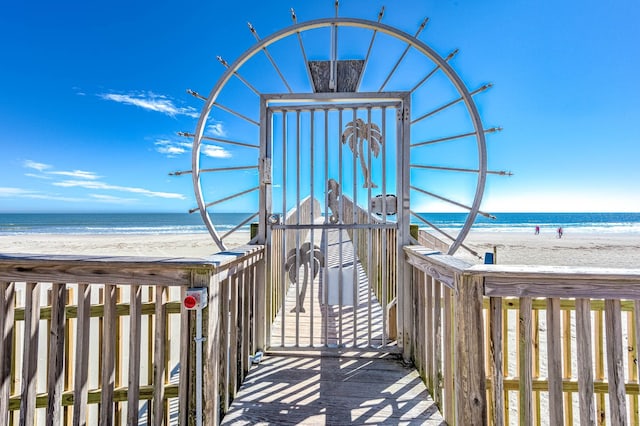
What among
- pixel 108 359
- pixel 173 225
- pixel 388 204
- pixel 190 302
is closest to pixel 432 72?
pixel 388 204

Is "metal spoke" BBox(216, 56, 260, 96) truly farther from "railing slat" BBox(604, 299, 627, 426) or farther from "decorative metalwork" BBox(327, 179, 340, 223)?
"railing slat" BBox(604, 299, 627, 426)

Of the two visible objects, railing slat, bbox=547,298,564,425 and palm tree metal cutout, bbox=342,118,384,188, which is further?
palm tree metal cutout, bbox=342,118,384,188

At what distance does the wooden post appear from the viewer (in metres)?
1.34

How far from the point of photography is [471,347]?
1356 millimetres

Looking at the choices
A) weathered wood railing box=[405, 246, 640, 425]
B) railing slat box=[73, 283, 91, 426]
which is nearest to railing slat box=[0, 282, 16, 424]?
railing slat box=[73, 283, 91, 426]

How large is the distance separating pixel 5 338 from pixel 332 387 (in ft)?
5.93

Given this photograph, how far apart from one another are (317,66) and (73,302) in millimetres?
2589

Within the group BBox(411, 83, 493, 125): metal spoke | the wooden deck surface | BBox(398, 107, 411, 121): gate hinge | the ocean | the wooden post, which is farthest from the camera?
the ocean

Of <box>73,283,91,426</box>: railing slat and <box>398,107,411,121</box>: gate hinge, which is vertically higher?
<box>398,107,411,121</box>: gate hinge

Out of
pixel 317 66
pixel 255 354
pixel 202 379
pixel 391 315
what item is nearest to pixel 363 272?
pixel 391 315

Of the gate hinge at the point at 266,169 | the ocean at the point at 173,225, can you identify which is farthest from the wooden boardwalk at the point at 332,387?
the ocean at the point at 173,225

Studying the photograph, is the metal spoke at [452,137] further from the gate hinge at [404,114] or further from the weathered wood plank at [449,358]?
the weathered wood plank at [449,358]

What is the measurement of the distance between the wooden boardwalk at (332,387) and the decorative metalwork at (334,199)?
0.74 metres

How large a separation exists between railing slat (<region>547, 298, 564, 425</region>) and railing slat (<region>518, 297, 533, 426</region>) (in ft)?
0.24
